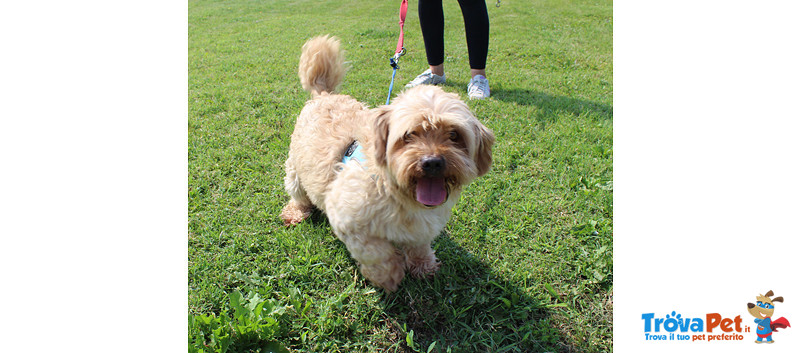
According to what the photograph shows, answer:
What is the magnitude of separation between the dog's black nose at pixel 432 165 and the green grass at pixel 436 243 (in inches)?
41.5

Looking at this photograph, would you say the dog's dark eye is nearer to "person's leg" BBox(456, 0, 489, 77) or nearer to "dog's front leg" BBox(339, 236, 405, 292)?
"dog's front leg" BBox(339, 236, 405, 292)

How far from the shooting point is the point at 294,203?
3682 mm

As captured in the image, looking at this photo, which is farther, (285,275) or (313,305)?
(285,275)

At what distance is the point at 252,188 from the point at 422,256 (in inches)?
78.6

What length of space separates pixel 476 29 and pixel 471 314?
4.41 meters

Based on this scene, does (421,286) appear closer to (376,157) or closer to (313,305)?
(313,305)

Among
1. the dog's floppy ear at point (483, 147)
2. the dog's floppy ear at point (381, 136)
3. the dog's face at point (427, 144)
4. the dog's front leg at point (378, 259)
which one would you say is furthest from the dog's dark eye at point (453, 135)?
the dog's front leg at point (378, 259)

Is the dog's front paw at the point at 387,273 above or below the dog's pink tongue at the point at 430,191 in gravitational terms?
below

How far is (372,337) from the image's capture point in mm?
2574

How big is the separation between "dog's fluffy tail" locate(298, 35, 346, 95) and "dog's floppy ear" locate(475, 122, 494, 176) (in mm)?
1826

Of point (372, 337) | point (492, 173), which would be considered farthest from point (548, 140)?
point (372, 337)

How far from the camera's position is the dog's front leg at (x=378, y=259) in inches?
104
